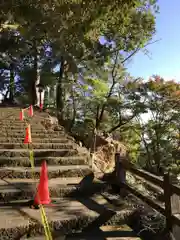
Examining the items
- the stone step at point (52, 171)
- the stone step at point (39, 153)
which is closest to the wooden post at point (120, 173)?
the stone step at point (52, 171)

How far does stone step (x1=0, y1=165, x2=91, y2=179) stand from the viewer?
4.39 meters

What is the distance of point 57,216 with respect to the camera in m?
3.13

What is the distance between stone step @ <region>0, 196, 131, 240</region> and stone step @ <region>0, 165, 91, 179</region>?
0.82 metres

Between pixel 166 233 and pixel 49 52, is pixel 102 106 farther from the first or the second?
pixel 166 233

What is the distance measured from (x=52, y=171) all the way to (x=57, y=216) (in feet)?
4.77

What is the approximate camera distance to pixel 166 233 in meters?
3.18

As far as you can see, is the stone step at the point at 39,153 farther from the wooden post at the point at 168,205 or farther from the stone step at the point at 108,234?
the wooden post at the point at 168,205

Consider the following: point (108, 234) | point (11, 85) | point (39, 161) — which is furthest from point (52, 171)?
point (11, 85)

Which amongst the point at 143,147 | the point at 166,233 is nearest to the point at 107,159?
the point at 143,147

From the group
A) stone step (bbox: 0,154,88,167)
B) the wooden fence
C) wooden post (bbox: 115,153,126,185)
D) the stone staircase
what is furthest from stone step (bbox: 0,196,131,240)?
stone step (bbox: 0,154,88,167)

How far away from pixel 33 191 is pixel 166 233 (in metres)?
2.01

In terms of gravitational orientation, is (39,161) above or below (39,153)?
below

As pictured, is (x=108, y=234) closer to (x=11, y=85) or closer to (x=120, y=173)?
(x=120, y=173)

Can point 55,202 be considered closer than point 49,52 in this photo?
Yes
